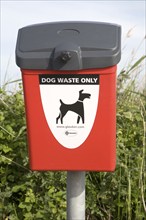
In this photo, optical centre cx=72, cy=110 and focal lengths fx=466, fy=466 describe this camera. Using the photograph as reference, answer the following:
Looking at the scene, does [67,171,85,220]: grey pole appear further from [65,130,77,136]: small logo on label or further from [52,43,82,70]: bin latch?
[52,43,82,70]: bin latch

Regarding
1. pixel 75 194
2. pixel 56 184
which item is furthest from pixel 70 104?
pixel 56 184

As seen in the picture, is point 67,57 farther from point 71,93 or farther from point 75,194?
point 75,194

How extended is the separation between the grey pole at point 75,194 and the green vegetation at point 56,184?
0.56m

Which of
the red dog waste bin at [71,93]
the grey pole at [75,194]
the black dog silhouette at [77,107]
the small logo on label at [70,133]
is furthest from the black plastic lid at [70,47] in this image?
the grey pole at [75,194]

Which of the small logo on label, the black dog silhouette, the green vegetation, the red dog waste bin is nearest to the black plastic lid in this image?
the red dog waste bin

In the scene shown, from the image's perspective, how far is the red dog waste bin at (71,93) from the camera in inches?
85.0

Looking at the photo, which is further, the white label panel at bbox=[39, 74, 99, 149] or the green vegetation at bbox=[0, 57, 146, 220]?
the green vegetation at bbox=[0, 57, 146, 220]

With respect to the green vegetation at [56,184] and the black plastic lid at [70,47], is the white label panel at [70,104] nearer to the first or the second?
the black plastic lid at [70,47]

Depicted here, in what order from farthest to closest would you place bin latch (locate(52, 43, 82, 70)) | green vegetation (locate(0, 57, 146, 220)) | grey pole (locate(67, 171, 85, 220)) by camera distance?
green vegetation (locate(0, 57, 146, 220)) → grey pole (locate(67, 171, 85, 220)) → bin latch (locate(52, 43, 82, 70))

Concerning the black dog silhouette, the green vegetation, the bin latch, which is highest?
the bin latch

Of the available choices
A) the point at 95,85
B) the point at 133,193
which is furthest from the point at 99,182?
the point at 95,85

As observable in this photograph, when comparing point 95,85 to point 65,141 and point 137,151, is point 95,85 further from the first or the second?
point 137,151

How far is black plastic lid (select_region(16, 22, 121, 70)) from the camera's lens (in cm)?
214

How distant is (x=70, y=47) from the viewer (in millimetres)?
2154
